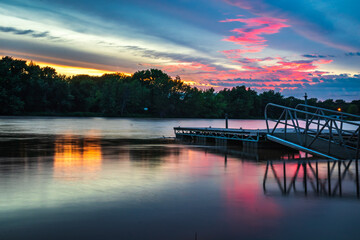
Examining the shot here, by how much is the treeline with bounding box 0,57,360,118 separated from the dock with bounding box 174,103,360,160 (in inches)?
3835

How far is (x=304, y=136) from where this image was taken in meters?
20.7

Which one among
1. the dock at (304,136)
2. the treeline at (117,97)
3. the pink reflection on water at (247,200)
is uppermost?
the treeline at (117,97)

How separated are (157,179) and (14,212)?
18.7 ft

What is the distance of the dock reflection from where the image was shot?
10.8m

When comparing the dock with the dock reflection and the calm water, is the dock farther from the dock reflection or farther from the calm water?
the calm water

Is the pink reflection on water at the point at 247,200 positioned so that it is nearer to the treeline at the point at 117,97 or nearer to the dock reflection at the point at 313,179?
the dock reflection at the point at 313,179

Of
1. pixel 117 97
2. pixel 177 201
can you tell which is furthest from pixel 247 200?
pixel 117 97

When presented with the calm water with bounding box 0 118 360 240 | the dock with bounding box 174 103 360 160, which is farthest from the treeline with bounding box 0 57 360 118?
the calm water with bounding box 0 118 360 240

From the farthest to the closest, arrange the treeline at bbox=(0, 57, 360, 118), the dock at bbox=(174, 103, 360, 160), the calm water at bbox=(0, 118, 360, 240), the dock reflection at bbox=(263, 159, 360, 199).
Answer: the treeline at bbox=(0, 57, 360, 118), the dock at bbox=(174, 103, 360, 160), the dock reflection at bbox=(263, 159, 360, 199), the calm water at bbox=(0, 118, 360, 240)

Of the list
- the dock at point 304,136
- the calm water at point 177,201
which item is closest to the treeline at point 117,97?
the dock at point 304,136

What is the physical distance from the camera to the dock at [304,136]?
55.2 feet

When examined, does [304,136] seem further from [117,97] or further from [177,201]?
[117,97]

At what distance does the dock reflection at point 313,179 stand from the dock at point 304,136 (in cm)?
68

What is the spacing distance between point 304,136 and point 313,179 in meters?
8.02
